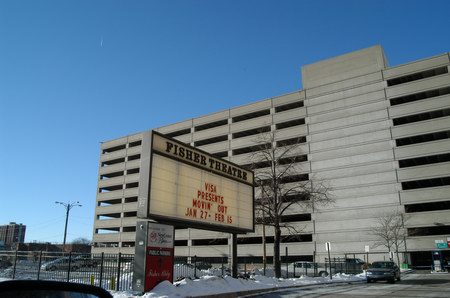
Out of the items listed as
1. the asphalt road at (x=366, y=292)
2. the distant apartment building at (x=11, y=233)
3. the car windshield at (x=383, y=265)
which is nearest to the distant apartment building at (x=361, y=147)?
the car windshield at (x=383, y=265)

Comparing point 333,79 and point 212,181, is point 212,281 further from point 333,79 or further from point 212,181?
point 333,79

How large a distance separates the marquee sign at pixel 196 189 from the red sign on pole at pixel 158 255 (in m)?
0.50

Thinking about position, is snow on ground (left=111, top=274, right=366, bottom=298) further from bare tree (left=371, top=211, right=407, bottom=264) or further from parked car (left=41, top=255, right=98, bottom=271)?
bare tree (left=371, top=211, right=407, bottom=264)

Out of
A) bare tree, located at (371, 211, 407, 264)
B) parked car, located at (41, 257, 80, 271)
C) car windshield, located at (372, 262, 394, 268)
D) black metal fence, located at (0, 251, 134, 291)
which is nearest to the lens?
black metal fence, located at (0, 251, 134, 291)

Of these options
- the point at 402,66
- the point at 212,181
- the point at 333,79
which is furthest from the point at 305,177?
the point at 212,181

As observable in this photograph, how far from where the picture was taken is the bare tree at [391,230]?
54250mm

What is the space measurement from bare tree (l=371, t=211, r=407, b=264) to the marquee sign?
37.4 meters

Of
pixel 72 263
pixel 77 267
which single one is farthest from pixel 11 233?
pixel 77 267

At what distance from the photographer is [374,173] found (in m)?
61.2

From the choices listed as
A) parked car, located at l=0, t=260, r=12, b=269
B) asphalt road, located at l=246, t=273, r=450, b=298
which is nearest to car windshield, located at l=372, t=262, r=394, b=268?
asphalt road, located at l=246, t=273, r=450, b=298

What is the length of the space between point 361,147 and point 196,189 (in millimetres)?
50316

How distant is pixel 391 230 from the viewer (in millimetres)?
53031

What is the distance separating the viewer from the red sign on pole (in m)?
15.6

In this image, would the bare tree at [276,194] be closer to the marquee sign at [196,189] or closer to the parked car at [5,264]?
the marquee sign at [196,189]
